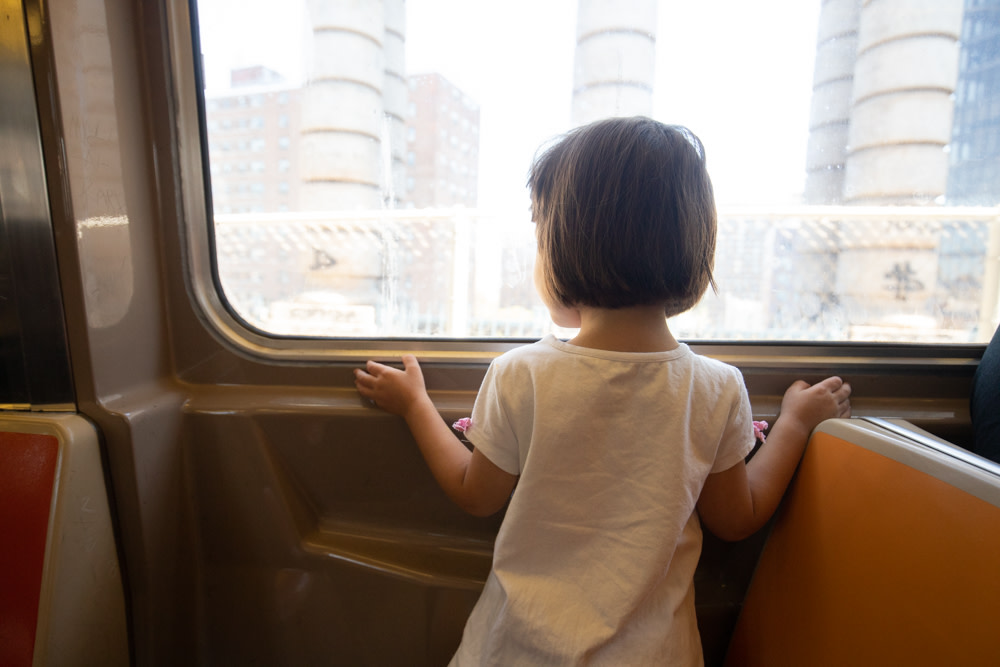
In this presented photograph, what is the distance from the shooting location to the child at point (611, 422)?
66 centimetres

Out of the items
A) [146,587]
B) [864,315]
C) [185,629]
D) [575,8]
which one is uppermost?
[575,8]

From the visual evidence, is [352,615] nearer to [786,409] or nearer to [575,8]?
[786,409]

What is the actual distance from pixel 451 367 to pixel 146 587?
67 centimetres

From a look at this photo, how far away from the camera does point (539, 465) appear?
2.25ft

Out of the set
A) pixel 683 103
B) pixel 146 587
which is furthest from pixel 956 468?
pixel 146 587

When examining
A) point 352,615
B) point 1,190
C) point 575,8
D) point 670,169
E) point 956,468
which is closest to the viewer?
point 956,468

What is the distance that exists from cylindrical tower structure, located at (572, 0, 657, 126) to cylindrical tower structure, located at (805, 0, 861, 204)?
373mm

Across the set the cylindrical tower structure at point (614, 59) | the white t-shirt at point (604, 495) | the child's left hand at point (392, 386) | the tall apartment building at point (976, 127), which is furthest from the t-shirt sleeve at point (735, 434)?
the tall apartment building at point (976, 127)

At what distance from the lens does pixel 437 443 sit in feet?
2.84

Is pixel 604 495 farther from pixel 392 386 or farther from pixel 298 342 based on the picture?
pixel 298 342

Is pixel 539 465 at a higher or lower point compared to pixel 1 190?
lower

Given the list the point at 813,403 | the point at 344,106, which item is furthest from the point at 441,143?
the point at 813,403

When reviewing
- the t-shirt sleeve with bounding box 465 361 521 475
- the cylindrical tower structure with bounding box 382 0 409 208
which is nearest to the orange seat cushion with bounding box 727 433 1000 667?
the t-shirt sleeve with bounding box 465 361 521 475

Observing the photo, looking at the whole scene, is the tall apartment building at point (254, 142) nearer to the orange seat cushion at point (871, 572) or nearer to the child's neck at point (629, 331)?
the child's neck at point (629, 331)
